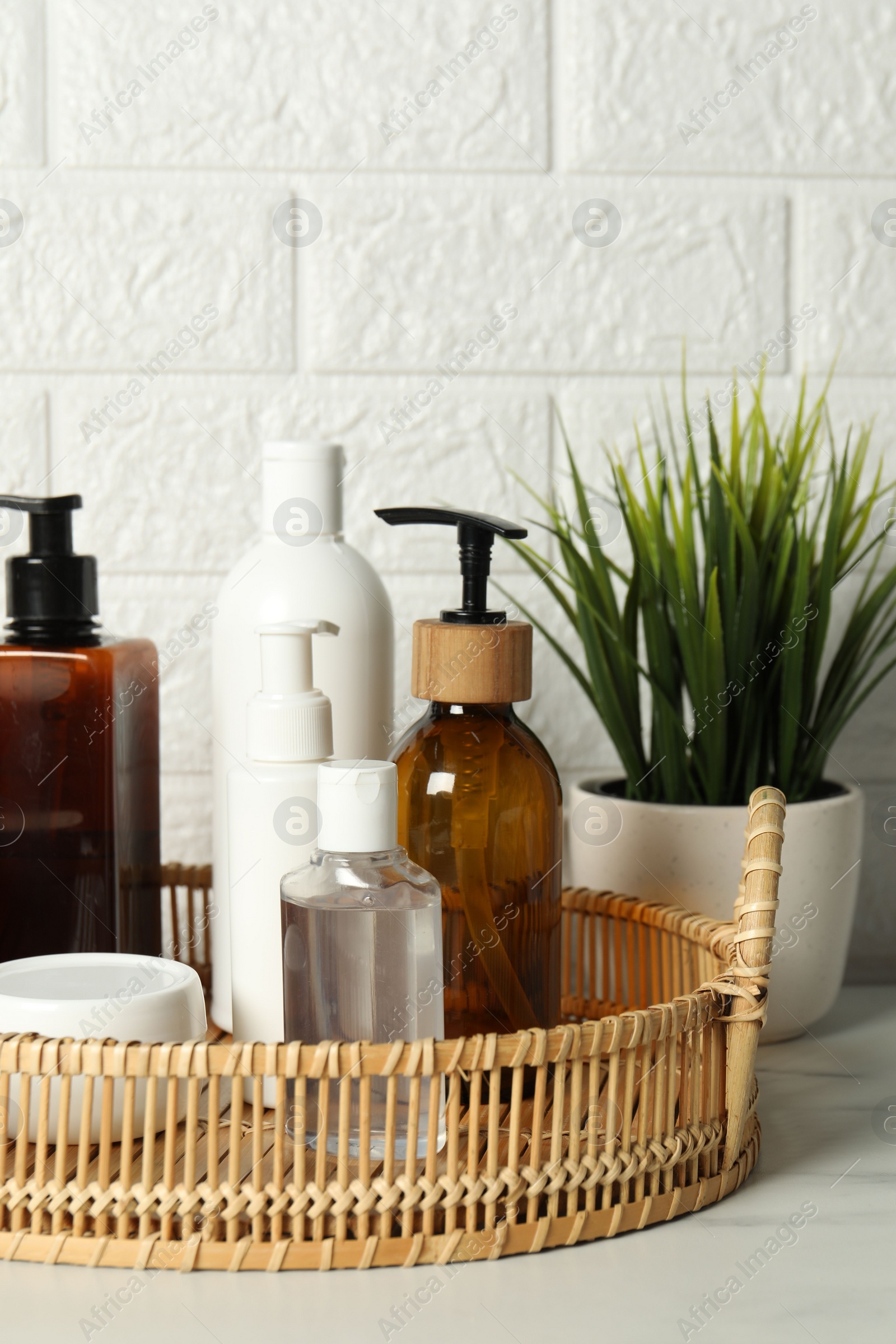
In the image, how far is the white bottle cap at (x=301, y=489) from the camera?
0.55 meters

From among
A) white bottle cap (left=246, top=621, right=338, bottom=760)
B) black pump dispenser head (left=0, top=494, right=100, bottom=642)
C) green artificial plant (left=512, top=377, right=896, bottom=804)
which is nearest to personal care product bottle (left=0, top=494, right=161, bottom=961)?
black pump dispenser head (left=0, top=494, right=100, bottom=642)

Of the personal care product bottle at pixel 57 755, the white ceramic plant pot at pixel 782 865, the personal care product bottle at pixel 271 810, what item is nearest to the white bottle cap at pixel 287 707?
the personal care product bottle at pixel 271 810

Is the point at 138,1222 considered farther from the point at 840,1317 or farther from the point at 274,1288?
the point at 840,1317

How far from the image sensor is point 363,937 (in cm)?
44

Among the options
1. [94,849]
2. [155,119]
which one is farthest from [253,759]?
[155,119]

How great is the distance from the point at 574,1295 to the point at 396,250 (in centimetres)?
58

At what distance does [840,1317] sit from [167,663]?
516 millimetres

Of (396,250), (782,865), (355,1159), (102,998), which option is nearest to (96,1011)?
(102,998)

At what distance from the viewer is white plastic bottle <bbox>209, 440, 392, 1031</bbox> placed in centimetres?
54

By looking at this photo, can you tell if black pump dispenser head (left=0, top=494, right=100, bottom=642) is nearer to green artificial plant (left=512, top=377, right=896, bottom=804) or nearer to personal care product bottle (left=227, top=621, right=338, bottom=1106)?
personal care product bottle (left=227, top=621, right=338, bottom=1106)

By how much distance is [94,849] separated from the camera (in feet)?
1.81

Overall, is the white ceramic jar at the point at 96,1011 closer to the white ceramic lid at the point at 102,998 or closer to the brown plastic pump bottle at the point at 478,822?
the white ceramic lid at the point at 102,998

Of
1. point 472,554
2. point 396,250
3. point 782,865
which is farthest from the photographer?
point 396,250

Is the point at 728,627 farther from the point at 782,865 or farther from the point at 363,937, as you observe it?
the point at 363,937
